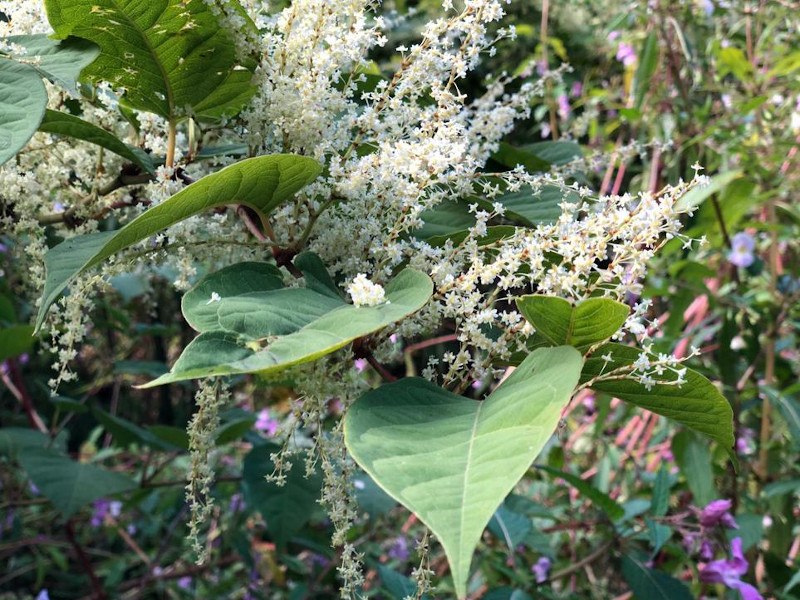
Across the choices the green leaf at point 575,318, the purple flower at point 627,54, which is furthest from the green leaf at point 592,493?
the purple flower at point 627,54

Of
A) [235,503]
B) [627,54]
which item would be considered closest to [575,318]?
[235,503]

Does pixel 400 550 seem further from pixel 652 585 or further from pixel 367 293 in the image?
pixel 367 293

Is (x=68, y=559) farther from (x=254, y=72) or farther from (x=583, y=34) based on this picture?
(x=583, y=34)

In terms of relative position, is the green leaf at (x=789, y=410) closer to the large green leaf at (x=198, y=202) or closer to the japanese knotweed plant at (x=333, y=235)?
the japanese knotweed plant at (x=333, y=235)

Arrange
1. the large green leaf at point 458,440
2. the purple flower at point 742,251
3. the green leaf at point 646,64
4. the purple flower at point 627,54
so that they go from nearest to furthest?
the large green leaf at point 458,440 → the purple flower at point 742,251 → the green leaf at point 646,64 → the purple flower at point 627,54

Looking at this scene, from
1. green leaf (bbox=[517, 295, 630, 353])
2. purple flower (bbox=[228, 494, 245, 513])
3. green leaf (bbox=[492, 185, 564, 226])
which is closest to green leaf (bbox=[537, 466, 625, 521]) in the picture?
green leaf (bbox=[492, 185, 564, 226])
